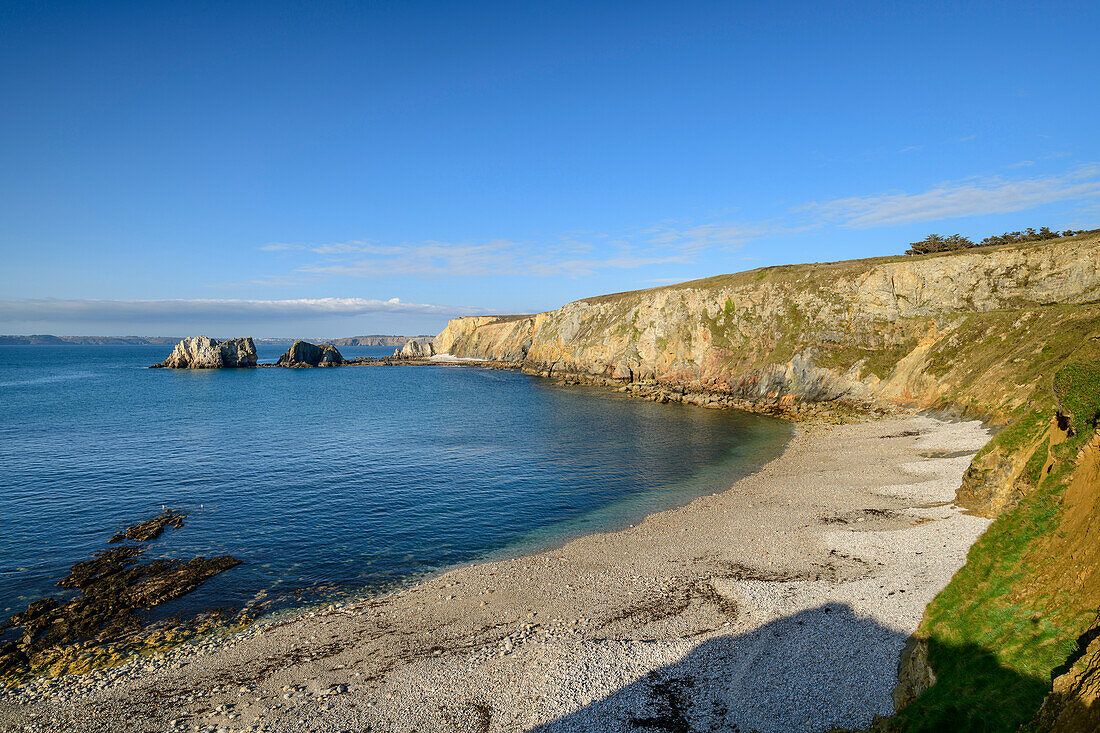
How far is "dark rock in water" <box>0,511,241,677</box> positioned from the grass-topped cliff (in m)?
26.3

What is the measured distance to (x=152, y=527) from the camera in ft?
101

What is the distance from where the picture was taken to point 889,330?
71375 mm

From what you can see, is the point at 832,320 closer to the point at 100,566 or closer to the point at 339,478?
the point at 339,478

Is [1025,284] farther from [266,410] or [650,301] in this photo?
[266,410]

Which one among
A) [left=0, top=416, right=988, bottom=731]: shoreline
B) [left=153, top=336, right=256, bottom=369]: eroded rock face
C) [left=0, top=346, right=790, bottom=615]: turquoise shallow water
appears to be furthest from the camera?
[left=153, top=336, right=256, bottom=369]: eroded rock face

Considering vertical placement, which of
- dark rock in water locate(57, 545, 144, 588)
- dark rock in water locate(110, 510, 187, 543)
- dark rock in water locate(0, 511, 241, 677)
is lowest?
dark rock in water locate(0, 511, 241, 677)

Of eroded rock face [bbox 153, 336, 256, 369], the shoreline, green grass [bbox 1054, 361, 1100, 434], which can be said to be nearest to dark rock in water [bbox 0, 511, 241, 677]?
the shoreline

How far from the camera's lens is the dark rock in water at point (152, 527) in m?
29.5

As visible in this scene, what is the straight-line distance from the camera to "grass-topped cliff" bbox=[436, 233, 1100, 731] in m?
10.6

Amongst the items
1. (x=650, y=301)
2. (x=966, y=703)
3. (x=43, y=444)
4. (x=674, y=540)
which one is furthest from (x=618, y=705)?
(x=650, y=301)

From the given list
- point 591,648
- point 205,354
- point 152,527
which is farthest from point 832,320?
point 205,354

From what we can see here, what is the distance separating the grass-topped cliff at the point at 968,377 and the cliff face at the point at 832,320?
0.80 ft

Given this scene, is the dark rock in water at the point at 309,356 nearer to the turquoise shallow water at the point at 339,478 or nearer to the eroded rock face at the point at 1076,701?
the turquoise shallow water at the point at 339,478

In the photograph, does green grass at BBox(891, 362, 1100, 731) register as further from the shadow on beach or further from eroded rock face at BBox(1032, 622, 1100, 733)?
the shadow on beach
